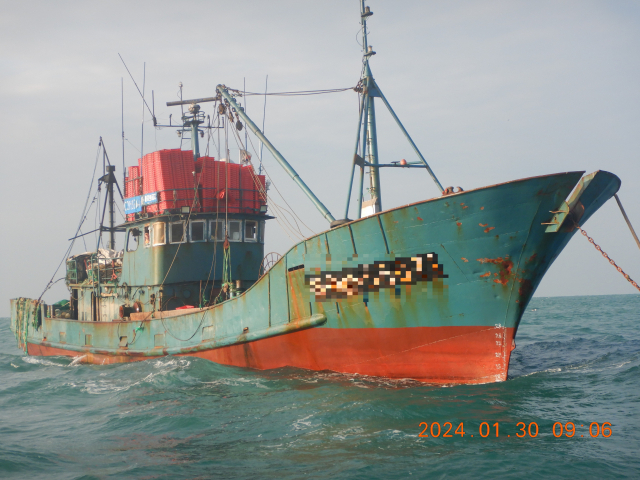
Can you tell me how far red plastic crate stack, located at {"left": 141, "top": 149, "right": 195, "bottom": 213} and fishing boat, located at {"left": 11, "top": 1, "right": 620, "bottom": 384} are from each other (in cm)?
3

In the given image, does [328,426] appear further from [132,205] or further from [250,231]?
[132,205]

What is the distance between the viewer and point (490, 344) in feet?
31.0

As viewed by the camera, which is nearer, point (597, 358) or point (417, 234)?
point (417, 234)

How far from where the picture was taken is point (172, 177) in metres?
16.1

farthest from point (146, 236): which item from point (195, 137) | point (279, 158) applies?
point (279, 158)

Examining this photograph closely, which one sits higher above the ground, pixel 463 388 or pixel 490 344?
pixel 490 344

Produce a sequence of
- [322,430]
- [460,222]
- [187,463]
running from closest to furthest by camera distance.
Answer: [187,463] < [322,430] < [460,222]

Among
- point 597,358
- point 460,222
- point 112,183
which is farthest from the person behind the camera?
point 112,183

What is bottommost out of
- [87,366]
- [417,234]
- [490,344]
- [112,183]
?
[87,366]

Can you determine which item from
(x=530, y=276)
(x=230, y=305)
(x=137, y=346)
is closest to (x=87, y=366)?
(x=137, y=346)

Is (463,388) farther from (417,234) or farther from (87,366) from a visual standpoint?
(87,366)

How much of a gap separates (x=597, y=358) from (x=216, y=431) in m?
9.94

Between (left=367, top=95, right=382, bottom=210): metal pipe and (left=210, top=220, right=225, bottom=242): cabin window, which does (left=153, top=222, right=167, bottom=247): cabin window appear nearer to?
(left=210, top=220, right=225, bottom=242): cabin window

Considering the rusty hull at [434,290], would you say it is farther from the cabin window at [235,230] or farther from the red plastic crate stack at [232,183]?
the red plastic crate stack at [232,183]
